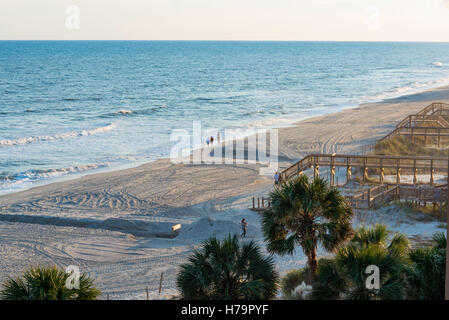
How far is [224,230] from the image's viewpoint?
2128cm

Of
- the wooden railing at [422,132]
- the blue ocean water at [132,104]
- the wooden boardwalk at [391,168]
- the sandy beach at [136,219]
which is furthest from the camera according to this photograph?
the blue ocean water at [132,104]

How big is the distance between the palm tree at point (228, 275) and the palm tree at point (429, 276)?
7.96ft

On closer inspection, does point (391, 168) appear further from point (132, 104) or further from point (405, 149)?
point (132, 104)

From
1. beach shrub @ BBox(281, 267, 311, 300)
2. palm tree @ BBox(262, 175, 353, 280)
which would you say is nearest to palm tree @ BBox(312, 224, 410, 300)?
palm tree @ BBox(262, 175, 353, 280)

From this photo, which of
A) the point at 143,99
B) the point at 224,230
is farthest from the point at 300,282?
the point at 143,99

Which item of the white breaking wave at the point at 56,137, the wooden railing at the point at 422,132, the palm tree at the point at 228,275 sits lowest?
the white breaking wave at the point at 56,137

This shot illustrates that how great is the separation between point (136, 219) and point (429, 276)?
1674 centimetres

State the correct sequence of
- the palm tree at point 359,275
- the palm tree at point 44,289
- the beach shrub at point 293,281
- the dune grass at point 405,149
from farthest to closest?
the dune grass at point 405,149 < the beach shrub at point 293,281 < the palm tree at point 359,275 < the palm tree at point 44,289

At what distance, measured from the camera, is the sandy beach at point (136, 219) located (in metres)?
18.8

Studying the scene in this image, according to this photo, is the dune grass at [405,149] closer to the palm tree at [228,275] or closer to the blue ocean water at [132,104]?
the blue ocean water at [132,104]

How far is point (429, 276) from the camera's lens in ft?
29.4

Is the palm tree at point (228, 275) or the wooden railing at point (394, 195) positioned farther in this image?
the wooden railing at point (394, 195)

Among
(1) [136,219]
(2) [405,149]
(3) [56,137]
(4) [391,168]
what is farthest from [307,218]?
(3) [56,137]

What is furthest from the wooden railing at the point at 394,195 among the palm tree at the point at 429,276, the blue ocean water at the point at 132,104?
the blue ocean water at the point at 132,104
